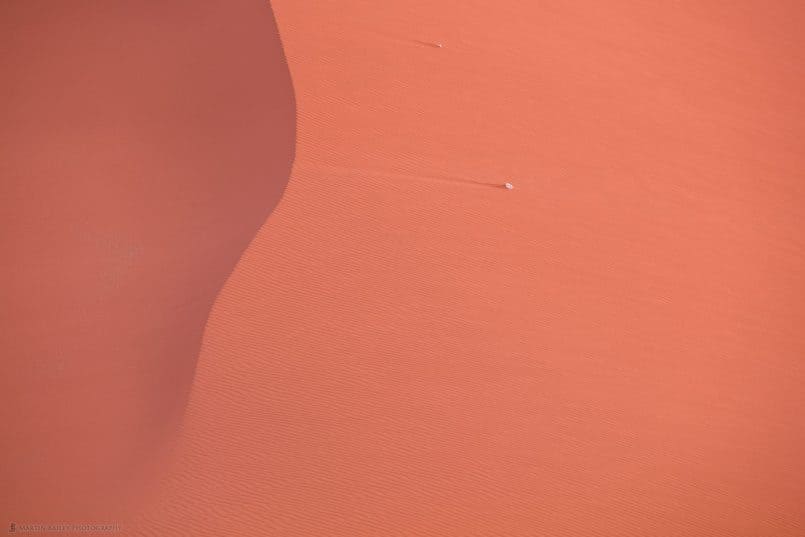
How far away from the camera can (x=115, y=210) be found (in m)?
4.46

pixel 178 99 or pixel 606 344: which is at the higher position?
pixel 178 99

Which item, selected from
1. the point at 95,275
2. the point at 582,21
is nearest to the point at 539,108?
the point at 582,21

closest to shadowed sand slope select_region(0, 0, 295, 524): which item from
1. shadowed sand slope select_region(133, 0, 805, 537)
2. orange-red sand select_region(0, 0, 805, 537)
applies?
orange-red sand select_region(0, 0, 805, 537)

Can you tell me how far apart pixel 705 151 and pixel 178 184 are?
304cm

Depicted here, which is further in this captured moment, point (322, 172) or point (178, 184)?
point (178, 184)

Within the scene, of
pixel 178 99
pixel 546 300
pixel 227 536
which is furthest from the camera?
pixel 178 99

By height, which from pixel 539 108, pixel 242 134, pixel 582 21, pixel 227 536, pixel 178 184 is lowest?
pixel 227 536

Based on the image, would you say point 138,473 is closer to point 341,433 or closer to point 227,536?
point 227,536

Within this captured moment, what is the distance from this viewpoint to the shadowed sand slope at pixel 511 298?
12.8ft

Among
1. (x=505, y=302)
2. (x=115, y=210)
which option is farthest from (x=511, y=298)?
(x=115, y=210)

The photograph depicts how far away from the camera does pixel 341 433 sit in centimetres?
394

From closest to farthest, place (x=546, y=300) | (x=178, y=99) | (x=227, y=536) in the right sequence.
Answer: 1. (x=227, y=536)
2. (x=546, y=300)
3. (x=178, y=99)

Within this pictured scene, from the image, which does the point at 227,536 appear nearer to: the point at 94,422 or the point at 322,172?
the point at 94,422

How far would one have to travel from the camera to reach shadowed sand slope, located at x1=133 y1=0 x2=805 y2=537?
3.89 m
